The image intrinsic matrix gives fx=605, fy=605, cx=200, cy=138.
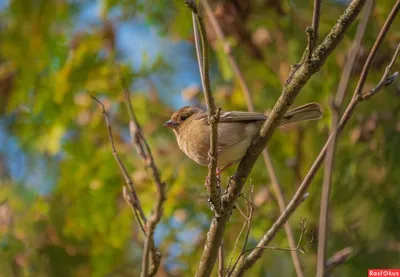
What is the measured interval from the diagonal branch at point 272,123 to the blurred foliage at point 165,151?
188 centimetres

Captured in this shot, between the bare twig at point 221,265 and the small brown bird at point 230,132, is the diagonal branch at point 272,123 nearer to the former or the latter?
the bare twig at point 221,265

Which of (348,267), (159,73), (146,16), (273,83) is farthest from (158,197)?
(159,73)

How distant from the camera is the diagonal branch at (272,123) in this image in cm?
252

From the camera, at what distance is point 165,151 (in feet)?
20.8

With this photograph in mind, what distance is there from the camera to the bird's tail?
380 cm

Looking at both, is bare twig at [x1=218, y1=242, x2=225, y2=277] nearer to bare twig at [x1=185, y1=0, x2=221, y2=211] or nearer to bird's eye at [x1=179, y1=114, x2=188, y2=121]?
bare twig at [x1=185, y1=0, x2=221, y2=211]

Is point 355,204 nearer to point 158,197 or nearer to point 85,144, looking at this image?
point 85,144


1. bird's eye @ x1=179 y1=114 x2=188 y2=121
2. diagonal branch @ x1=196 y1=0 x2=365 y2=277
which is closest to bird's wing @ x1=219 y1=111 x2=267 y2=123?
bird's eye @ x1=179 y1=114 x2=188 y2=121

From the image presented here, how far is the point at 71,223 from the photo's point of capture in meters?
5.85

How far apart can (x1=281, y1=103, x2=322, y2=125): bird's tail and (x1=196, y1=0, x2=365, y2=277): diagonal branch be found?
3.16 ft

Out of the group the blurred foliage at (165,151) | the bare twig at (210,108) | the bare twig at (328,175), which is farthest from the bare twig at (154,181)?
the blurred foliage at (165,151)

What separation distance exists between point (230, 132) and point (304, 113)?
49 centimetres

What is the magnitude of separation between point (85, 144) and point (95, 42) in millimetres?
1120

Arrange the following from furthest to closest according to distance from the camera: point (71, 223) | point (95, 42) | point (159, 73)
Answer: point (159, 73), point (95, 42), point (71, 223)
